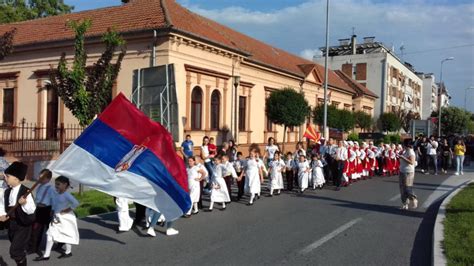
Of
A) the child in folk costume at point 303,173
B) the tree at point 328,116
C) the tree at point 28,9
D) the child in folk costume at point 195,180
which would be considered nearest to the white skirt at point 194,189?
the child in folk costume at point 195,180

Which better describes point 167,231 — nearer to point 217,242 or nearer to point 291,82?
point 217,242

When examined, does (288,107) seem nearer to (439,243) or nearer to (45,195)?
(439,243)

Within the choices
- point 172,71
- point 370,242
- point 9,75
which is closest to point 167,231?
point 370,242

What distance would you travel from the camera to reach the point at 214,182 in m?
11.8

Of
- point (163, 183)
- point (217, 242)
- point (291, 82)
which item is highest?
point (291, 82)

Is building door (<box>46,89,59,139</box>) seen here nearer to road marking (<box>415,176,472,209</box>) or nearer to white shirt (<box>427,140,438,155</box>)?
road marking (<box>415,176,472,209</box>)

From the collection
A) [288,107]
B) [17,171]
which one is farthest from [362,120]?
[17,171]

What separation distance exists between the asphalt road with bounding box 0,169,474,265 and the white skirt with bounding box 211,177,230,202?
0.28 metres

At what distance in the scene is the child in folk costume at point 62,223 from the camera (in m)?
6.95

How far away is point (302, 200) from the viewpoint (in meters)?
13.3

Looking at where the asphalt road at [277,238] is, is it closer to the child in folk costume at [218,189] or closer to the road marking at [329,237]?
the road marking at [329,237]

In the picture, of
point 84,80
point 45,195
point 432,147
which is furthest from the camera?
point 432,147

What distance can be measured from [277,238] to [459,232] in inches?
123

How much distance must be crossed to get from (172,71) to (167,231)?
180 inches
